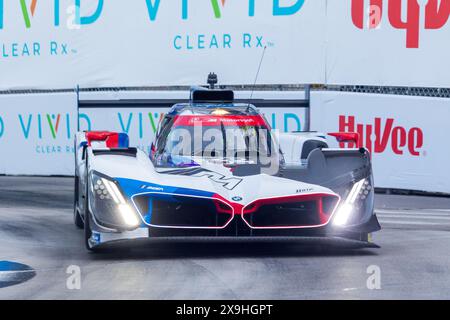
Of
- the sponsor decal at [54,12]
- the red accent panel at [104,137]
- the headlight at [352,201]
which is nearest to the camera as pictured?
the headlight at [352,201]

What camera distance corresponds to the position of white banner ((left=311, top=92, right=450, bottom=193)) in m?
15.0

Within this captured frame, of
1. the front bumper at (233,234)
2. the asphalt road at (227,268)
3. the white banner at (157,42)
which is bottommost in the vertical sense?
the asphalt road at (227,268)

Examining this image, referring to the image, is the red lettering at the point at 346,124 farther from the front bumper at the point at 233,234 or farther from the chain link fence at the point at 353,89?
the front bumper at the point at 233,234

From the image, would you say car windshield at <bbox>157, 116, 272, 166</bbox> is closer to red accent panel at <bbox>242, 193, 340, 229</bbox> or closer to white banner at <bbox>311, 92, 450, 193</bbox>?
red accent panel at <bbox>242, 193, 340, 229</bbox>

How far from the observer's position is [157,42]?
17.4 meters

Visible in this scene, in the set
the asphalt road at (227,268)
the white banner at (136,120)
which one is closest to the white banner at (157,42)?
the white banner at (136,120)

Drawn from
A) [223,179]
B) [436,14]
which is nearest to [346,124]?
[436,14]

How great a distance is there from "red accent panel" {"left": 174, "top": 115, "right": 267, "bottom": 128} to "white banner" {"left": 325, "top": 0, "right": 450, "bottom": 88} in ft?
15.3

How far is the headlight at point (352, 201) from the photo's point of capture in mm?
9405

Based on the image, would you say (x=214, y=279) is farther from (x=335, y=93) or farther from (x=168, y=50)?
(x=168, y=50)

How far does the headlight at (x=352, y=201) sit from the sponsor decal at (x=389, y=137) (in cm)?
556

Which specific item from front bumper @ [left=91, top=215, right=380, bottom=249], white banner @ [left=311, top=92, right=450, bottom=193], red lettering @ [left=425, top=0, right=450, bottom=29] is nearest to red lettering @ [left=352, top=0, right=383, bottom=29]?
red lettering @ [left=425, top=0, right=450, bottom=29]

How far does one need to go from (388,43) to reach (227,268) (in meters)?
7.56

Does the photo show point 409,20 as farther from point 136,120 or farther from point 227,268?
point 227,268
